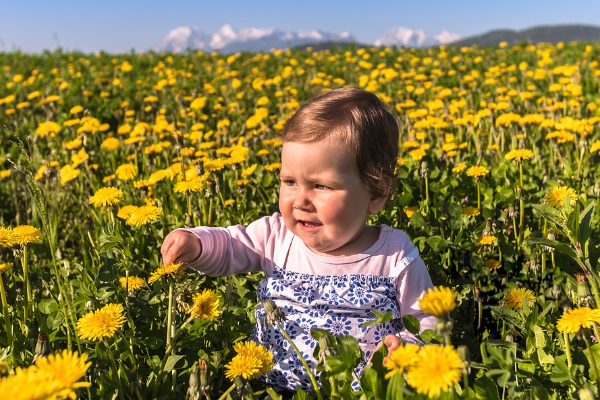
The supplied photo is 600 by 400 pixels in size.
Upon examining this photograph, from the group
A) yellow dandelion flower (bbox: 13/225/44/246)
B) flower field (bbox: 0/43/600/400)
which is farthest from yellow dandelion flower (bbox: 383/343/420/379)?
yellow dandelion flower (bbox: 13/225/44/246)

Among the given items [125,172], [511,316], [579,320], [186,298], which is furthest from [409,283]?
[125,172]

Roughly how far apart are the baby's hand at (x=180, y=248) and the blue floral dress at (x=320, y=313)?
0.28 m

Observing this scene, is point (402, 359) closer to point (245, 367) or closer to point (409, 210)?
point (245, 367)

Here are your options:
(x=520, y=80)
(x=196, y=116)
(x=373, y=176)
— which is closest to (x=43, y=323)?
(x=373, y=176)

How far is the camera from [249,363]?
1.35m

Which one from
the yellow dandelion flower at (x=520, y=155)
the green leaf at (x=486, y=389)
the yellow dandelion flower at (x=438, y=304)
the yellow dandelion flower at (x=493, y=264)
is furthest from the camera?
the yellow dandelion flower at (x=520, y=155)

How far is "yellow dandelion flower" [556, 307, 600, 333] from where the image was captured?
124 centimetres

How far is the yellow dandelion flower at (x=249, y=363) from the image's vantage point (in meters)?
1.34

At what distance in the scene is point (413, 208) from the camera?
8.71 feet

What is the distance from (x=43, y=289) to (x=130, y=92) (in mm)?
4517

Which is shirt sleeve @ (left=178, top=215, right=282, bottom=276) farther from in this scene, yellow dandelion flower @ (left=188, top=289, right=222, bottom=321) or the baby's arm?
yellow dandelion flower @ (left=188, top=289, right=222, bottom=321)

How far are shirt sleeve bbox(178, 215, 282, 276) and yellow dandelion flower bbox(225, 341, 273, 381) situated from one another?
0.48 meters

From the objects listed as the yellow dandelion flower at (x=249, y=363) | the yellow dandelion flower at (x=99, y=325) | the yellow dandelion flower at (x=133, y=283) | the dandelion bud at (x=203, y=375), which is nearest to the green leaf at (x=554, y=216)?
the yellow dandelion flower at (x=249, y=363)

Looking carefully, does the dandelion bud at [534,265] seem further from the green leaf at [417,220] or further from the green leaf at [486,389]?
the green leaf at [486,389]
